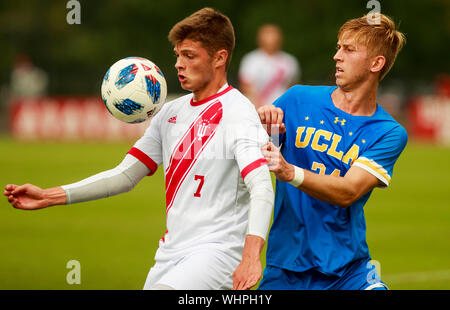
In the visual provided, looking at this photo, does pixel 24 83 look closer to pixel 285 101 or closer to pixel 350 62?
pixel 285 101

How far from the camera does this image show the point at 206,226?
4.71 meters

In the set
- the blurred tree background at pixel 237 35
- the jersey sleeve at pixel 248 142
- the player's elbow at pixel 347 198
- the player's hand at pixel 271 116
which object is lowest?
the player's elbow at pixel 347 198

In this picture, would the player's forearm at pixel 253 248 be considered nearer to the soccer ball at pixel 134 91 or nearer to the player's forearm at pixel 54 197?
the soccer ball at pixel 134 91

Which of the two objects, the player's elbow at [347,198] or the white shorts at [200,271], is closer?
the white shorts at [200,271]

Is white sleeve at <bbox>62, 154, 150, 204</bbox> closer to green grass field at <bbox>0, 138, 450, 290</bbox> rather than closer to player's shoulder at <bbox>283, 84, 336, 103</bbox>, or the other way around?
player's shoulder at <bbox>283, 84, 336, 103</bbox>

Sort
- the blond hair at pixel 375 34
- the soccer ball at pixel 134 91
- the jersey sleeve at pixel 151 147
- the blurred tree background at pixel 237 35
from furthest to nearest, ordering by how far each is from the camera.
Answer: the blurred tree background at pixel 237 35 < the blond hair at pixel 375 34 < the jersey sleeve at pixel 151 147 < the soccer ball at pixel 134 91

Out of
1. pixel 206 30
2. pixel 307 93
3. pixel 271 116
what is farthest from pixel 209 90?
pixel 307 93

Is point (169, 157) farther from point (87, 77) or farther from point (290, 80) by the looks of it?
point (87, 77)

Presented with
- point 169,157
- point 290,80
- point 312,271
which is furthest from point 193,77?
point 290,80

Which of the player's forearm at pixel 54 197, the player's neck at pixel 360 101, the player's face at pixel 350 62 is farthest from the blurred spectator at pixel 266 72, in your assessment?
the player's forearm at pixel 54 197

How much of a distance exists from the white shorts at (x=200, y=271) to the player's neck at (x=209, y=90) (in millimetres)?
1009

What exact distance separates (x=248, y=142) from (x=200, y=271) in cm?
82

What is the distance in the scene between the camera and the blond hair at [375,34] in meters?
5.38

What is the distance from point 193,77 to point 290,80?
10.7 metres
